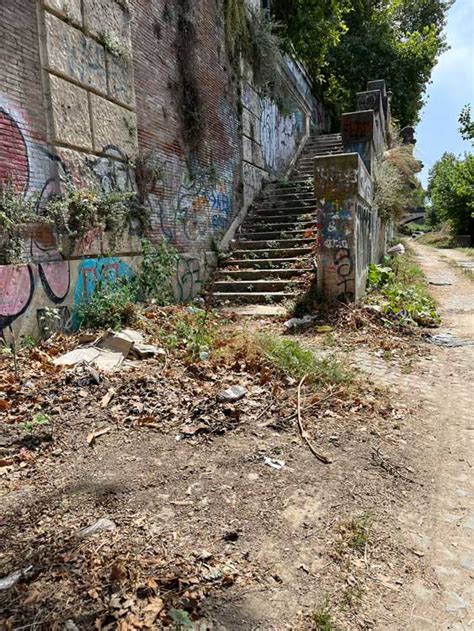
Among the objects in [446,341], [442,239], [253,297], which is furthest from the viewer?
[442,239]

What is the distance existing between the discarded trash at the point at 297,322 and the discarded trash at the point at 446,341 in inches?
66.4

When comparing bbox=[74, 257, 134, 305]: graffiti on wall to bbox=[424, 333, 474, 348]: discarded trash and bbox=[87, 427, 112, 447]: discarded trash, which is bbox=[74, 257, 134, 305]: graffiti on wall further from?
bbox=[424, 333, 474, 348]: discarded trash

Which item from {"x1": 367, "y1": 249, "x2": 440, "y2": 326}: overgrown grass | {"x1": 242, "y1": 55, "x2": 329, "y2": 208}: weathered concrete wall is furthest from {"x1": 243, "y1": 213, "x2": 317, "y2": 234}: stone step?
{"x1": 367, "y1": 249, "x2": 440, "y2": 326}: overgrown grass

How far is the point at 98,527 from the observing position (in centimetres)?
236

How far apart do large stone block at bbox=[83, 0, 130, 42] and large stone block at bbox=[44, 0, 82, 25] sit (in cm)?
14

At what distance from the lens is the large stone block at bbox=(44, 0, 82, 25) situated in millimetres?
5293

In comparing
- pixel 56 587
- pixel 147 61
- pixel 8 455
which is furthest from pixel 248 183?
pixel 56 587

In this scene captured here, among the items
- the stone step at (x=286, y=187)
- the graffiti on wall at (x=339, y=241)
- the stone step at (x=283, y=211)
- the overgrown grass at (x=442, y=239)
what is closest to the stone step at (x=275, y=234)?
the stone step at (x=283, y=211)

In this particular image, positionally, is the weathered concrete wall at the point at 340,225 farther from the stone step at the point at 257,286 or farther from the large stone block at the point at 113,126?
the large stone block at the point at 113,126

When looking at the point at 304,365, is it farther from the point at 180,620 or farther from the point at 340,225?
the point at 340,225

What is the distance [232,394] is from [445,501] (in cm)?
184

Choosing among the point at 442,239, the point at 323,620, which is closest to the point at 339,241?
the point at 323,620

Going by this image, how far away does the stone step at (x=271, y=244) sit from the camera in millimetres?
9523

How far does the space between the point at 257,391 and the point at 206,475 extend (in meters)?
1.29
